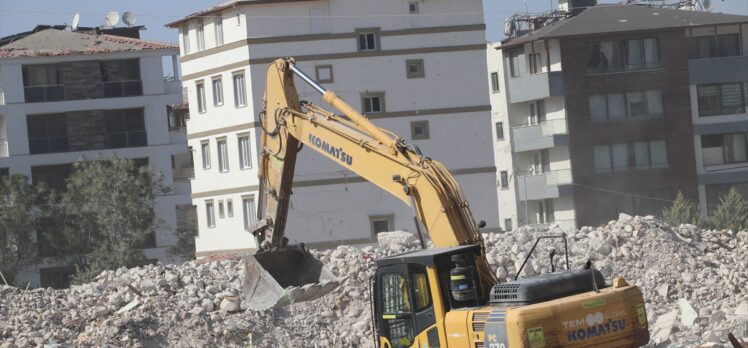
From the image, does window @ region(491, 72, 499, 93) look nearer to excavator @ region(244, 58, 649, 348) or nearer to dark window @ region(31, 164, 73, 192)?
dark window @ region(31, 164, 73, 192)

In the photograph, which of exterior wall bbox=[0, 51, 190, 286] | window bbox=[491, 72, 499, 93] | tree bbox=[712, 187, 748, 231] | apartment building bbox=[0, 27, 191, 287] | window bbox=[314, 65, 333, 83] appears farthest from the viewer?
window bbox=[491, 72, 499, 93]

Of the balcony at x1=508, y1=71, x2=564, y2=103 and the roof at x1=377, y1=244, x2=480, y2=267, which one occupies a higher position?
the balcony at x1=508, y1=71, x2=564, y2=103

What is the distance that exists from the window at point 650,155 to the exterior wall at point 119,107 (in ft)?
61.8

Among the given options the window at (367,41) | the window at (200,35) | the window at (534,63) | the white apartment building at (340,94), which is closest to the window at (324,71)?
the white apartment building at (340,94)

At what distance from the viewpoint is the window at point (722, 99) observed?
56.2 m

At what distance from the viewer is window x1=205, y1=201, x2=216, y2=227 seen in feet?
160

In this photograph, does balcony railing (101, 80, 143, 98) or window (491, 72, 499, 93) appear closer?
balcony railing (101, 80, 143, 98)

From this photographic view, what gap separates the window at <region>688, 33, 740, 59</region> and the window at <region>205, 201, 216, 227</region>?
70.8 ft

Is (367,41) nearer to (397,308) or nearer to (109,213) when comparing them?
(109,213)

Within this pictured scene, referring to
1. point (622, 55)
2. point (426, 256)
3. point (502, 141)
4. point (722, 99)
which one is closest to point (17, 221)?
point (502, 141)

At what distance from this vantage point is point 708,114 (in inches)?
2213

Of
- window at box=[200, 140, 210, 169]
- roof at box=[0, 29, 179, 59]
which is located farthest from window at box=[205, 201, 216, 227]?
roof at box=[0, 29, 179, 59]

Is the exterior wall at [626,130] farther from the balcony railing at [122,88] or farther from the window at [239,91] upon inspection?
the balcony railing at [122,88]

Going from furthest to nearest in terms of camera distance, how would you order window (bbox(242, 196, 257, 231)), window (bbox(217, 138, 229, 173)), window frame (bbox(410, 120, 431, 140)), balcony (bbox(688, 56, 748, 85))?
balcony (bbox(688, 56, 748, 85)), window frame (bbox(410, 120, 431, 140)), window (bbox(217, 138, 229, 173)), window (bbox(242, 196, 257, 231))
